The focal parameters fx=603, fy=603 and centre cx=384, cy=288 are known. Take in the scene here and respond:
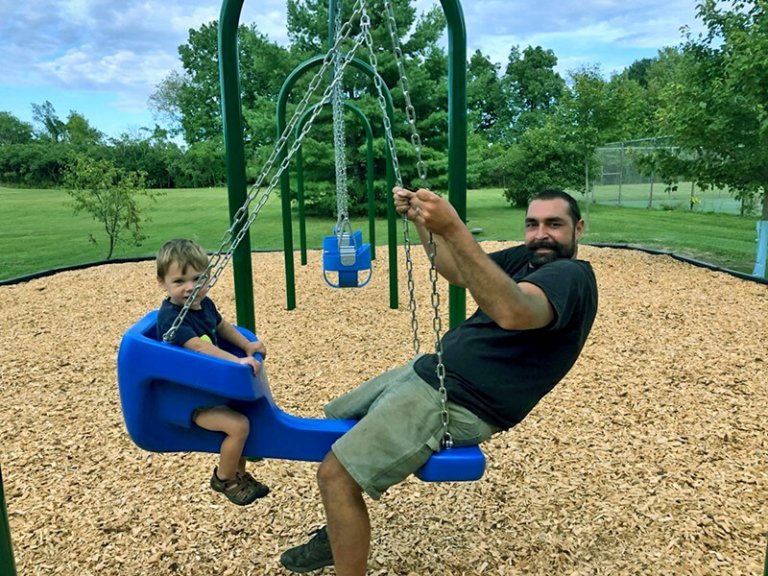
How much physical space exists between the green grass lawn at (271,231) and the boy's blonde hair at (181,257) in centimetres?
759

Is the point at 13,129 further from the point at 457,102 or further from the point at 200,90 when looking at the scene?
the point at 457,102

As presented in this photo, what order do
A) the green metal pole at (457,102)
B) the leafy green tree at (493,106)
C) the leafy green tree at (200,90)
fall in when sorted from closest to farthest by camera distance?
the green metal pole at (457,102), the leafy green tree at (200,90), the leafy green tree at (493,106)

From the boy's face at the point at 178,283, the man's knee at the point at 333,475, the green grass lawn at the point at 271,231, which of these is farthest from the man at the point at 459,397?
the green grass lawn at the point at 271,231

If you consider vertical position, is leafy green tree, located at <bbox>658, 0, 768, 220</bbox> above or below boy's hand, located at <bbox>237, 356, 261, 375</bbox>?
above

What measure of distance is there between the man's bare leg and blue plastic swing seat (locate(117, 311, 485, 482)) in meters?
0.16

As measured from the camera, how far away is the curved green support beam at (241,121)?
2.36 metres

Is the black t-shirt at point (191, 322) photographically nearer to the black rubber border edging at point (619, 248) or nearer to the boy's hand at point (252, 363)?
the boy's hand at point (252, 363)

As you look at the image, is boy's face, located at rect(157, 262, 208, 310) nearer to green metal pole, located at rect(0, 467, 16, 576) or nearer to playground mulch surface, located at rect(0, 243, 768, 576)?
green metal pole, located at rect(0, 467, 16, 576)

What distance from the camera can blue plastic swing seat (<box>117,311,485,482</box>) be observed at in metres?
1.65

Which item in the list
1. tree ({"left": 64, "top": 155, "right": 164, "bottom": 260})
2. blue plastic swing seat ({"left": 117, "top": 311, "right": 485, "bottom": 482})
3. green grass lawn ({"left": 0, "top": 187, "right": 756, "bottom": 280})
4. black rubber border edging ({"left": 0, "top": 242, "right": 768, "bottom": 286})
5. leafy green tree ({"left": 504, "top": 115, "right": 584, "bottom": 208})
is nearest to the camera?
blue plastic swing seat ({"left": 117, "top": 311, "right": 485, "bottom": 482})

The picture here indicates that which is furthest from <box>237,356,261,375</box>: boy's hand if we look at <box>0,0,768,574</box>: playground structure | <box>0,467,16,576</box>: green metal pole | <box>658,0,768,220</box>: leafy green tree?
<box>658,0,768,220</box>: leafy green tree

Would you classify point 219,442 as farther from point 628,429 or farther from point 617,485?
point 628,429

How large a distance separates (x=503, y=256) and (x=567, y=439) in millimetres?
1412

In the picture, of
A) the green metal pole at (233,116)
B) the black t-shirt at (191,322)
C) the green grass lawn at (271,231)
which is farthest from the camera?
the green grass lawn at (271,231)
